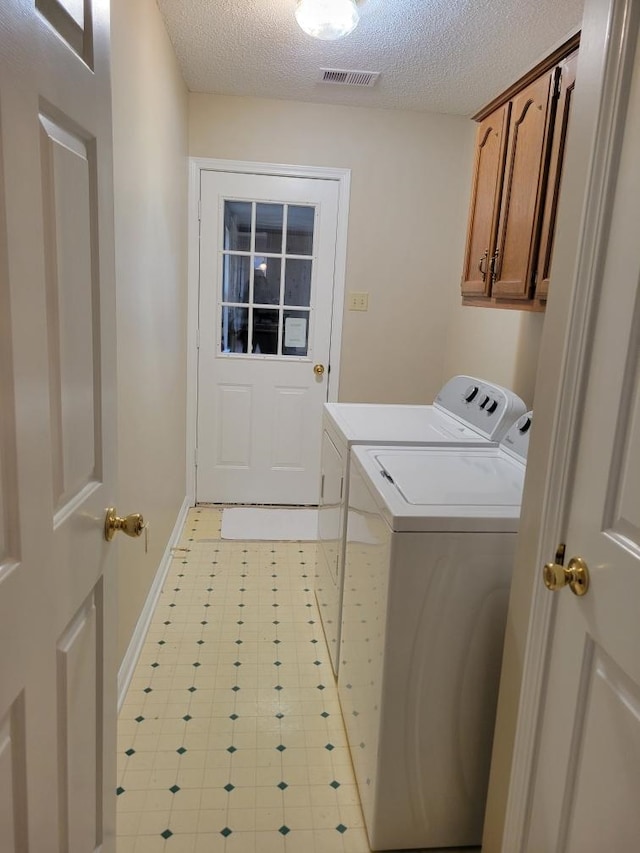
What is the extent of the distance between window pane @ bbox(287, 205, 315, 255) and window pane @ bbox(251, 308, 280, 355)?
0.39 metres

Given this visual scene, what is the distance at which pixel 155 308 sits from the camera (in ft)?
8.50

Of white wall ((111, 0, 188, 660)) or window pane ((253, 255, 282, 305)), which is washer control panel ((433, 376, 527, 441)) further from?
window pane ((253, 255, 282, 305))

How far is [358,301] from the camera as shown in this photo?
3.71 metres

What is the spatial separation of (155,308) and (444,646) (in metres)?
1.84

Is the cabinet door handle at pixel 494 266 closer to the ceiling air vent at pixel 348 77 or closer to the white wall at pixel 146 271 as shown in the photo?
the white wall at pixel 146 271

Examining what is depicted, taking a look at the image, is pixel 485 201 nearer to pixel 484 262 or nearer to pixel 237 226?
pixel 484 262

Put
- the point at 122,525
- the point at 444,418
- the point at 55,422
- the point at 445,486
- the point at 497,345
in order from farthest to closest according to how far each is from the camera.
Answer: the point at 497,345
the point at 444,418
the point at 445,486
the point at 122,525
the point at 55,422

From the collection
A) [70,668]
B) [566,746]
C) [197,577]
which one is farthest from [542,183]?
[197,577]

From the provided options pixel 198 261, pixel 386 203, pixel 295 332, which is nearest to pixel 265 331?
pixel 295 332

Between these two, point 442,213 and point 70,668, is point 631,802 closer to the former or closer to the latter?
point 70,668

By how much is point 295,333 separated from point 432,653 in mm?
2619

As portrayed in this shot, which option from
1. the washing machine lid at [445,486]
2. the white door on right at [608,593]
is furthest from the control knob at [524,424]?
the white door on right at [608,593]

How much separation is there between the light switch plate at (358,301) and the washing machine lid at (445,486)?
1.83 meters

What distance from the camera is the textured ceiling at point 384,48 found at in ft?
7.64
